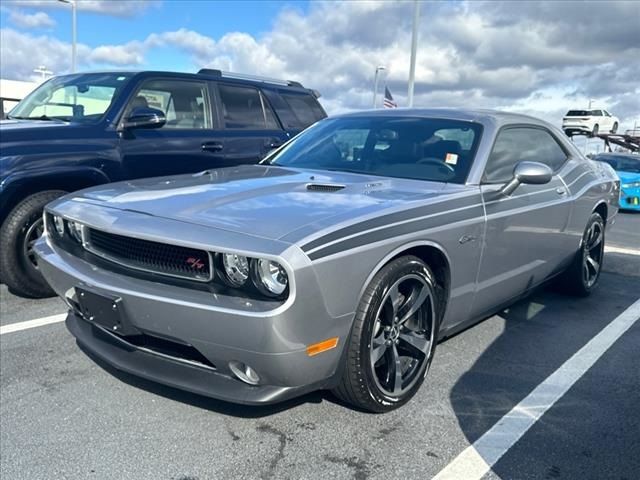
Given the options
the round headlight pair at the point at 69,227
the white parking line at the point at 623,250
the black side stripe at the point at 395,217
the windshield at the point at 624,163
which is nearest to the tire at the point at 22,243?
the round headlight pair at the point at 69,227

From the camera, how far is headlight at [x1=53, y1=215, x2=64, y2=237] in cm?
336

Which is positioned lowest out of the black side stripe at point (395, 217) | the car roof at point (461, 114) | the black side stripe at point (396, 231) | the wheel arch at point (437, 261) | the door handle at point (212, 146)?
the wheel arch at point (437, 261)

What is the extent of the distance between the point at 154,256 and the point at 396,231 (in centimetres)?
112

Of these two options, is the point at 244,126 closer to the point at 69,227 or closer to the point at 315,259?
the point at 69,227

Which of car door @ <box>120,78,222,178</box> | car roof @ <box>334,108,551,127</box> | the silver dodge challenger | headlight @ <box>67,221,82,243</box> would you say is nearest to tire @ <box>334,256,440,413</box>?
the silver dodge challenger

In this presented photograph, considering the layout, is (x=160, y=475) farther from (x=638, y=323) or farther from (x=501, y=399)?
(x=638, y=323)

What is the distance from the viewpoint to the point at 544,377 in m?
3.56

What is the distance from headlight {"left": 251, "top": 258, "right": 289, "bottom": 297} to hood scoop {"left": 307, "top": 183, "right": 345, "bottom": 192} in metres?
0.90

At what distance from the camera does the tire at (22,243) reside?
455cm

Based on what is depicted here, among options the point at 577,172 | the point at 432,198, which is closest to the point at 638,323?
the point at 577,172

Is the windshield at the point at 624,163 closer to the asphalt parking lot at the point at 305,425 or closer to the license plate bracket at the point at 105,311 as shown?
the asphalt parking lot at the point at 305,425

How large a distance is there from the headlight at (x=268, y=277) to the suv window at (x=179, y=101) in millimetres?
3443

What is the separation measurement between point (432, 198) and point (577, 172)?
2.32 meters

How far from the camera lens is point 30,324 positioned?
426cm
